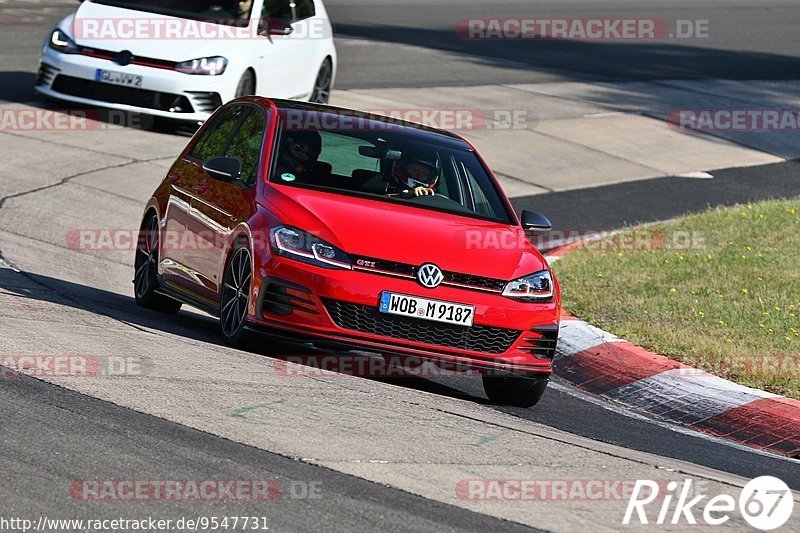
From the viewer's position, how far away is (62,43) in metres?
16.8

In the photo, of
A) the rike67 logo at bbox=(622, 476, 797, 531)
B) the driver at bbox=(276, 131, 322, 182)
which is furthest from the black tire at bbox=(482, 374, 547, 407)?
the rike67 logo at bbox=(622, 476, 797, 531)

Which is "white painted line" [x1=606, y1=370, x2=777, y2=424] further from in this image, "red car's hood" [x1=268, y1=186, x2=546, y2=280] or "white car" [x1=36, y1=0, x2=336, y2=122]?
"white car" [x1=36, y1=0, x2=336, y2=122]

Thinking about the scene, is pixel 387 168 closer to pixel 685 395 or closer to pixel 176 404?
pixel 685 395

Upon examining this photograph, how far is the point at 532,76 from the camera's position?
25547 millimetres

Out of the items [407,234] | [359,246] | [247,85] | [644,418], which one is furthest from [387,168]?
[247,85]

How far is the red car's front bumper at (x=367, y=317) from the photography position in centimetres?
800

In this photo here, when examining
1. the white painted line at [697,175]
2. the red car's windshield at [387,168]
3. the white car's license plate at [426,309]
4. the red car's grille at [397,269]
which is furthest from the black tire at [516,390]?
the white painted line at [697,175]

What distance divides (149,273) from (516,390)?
308 cm

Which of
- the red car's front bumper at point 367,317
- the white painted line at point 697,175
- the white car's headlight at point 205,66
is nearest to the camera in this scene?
the red car's front bumper at point 367,317

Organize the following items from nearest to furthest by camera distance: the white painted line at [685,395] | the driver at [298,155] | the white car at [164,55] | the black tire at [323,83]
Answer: the white painted line at [685,395] → the driver at [298,155] → the white car at [164,55] → the black tire at [323,83]

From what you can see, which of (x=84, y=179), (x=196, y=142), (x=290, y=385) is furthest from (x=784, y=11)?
(x=290, y=385)

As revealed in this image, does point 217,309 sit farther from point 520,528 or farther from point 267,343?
point 520,528

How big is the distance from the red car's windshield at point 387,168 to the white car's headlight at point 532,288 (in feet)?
2.44

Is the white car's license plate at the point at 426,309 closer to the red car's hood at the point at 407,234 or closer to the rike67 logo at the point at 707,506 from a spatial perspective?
the red car's hood at the point at 407,234
